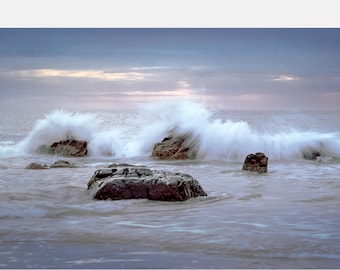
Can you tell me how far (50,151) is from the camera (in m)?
14.7

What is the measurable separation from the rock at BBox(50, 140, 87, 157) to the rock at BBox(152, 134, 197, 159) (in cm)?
180

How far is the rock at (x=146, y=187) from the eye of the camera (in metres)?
6.25

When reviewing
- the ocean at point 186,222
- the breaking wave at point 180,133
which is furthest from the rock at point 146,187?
the breaking wave at point 180,133

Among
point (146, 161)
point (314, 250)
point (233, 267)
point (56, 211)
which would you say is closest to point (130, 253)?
point (233, 267)

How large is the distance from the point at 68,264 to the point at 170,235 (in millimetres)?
1085

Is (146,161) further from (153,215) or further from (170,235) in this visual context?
(170,235)

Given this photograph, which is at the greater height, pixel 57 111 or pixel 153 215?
pixel 57 111

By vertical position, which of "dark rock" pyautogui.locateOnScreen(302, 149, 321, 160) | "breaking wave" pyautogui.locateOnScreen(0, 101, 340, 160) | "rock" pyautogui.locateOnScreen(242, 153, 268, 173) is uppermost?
"breaking wave" pyautogui.locateOnScreen(0, 101, 340, 160)

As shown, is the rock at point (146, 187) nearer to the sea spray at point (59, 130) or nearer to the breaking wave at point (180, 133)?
the breaking wave at point (180, 133)

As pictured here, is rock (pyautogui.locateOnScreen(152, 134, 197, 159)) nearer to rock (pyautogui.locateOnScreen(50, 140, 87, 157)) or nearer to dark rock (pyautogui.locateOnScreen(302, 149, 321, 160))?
rock (pyautogui.locateOnScreen(50, 140, 87, 157))

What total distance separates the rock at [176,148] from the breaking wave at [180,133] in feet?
0.43

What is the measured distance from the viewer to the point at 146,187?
6348 millimetres

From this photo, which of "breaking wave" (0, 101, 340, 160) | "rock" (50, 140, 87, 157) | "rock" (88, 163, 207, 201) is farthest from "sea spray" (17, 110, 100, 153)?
"rock" (88, 163, 207, 201)

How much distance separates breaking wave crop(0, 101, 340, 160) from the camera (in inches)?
502
